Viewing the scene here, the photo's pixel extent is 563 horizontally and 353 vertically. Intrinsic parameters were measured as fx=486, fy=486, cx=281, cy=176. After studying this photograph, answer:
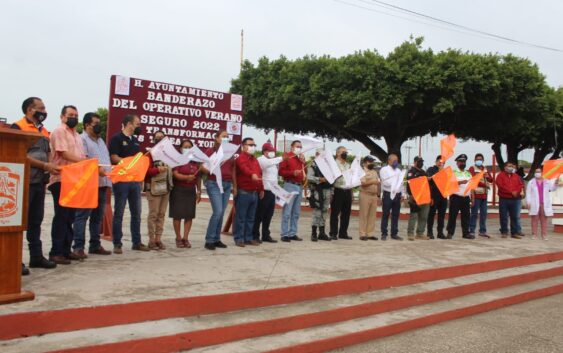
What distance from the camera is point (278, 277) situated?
5617 mm

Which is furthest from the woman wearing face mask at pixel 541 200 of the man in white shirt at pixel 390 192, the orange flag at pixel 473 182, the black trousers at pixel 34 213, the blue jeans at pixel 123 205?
the black trousers at pixel 34 213

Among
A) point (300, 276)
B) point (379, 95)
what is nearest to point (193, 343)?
point (300, 276)

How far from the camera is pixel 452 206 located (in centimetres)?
1066

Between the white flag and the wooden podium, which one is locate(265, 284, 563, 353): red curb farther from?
the white flag

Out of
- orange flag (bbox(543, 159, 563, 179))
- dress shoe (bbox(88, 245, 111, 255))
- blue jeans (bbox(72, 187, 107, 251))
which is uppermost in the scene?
orange flag (bbox(543, 159, 563, 179))

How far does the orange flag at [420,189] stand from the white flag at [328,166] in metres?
1.89

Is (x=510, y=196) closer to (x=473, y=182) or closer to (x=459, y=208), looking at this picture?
(x=473, y=182)

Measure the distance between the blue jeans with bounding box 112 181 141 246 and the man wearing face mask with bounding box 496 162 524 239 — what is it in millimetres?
8404

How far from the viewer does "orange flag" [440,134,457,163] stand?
1044 centimetres

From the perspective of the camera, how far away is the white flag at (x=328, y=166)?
29.2 ft

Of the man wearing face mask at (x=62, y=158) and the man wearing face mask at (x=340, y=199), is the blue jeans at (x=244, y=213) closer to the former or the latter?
the man wearing face mask at (x=340, y=199)

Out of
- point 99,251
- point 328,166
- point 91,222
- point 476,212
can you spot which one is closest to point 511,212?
point 476,212

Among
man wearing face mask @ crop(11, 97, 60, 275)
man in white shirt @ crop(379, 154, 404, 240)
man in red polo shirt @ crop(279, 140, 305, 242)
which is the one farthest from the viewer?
man in white shirt @ crop(379, 154, 404, 240)

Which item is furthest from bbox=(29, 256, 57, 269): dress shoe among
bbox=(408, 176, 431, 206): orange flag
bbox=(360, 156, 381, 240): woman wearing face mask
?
bbox=(408, 176, 431, 206): orange flag
